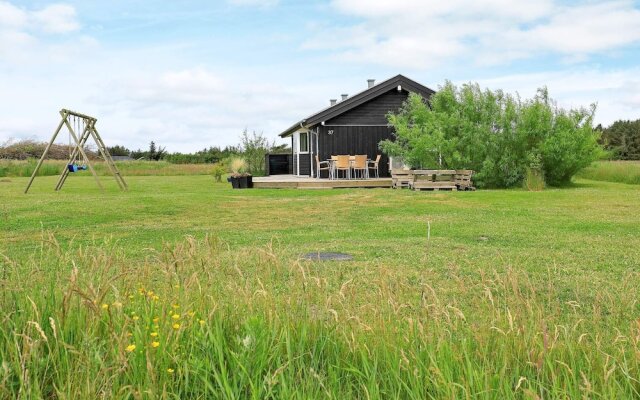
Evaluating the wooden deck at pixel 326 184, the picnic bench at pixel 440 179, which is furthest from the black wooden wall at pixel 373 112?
the picnic bench at pixel 440 179

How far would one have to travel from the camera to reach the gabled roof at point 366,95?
23875 mm

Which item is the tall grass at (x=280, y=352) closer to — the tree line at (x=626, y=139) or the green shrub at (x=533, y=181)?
the green shrub at (x=533, y=181)

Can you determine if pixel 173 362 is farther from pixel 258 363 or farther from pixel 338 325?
pixel 338 325

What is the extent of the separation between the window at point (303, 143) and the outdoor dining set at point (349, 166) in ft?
12.4

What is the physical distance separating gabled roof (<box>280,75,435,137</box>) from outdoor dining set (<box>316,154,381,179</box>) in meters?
1.54

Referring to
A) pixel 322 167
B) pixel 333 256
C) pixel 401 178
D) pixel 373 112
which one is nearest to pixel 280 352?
pixel 333 256

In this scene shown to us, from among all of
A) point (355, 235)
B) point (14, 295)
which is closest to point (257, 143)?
point (355, 235)

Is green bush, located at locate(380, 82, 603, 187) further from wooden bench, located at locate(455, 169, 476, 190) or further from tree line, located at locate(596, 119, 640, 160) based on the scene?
tree line, located at locate(596, 119, 640, 160)

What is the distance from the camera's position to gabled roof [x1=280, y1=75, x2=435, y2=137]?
78.3ft

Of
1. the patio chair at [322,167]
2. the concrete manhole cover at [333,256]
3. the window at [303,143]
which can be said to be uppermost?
the window at [303,143]

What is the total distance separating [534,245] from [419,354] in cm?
585

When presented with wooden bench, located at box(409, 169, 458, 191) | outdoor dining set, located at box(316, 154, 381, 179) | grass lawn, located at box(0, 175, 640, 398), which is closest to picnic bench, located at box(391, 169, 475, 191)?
wooden bench, located at box(409, 169, 458, 191)

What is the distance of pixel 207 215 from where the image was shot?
12.5m

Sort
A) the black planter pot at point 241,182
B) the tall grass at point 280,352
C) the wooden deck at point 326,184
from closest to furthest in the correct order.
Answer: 1. the tall grass at point 280,352
2. the wooden deck at point 326,184
3. the black planter pot at point 241,182
